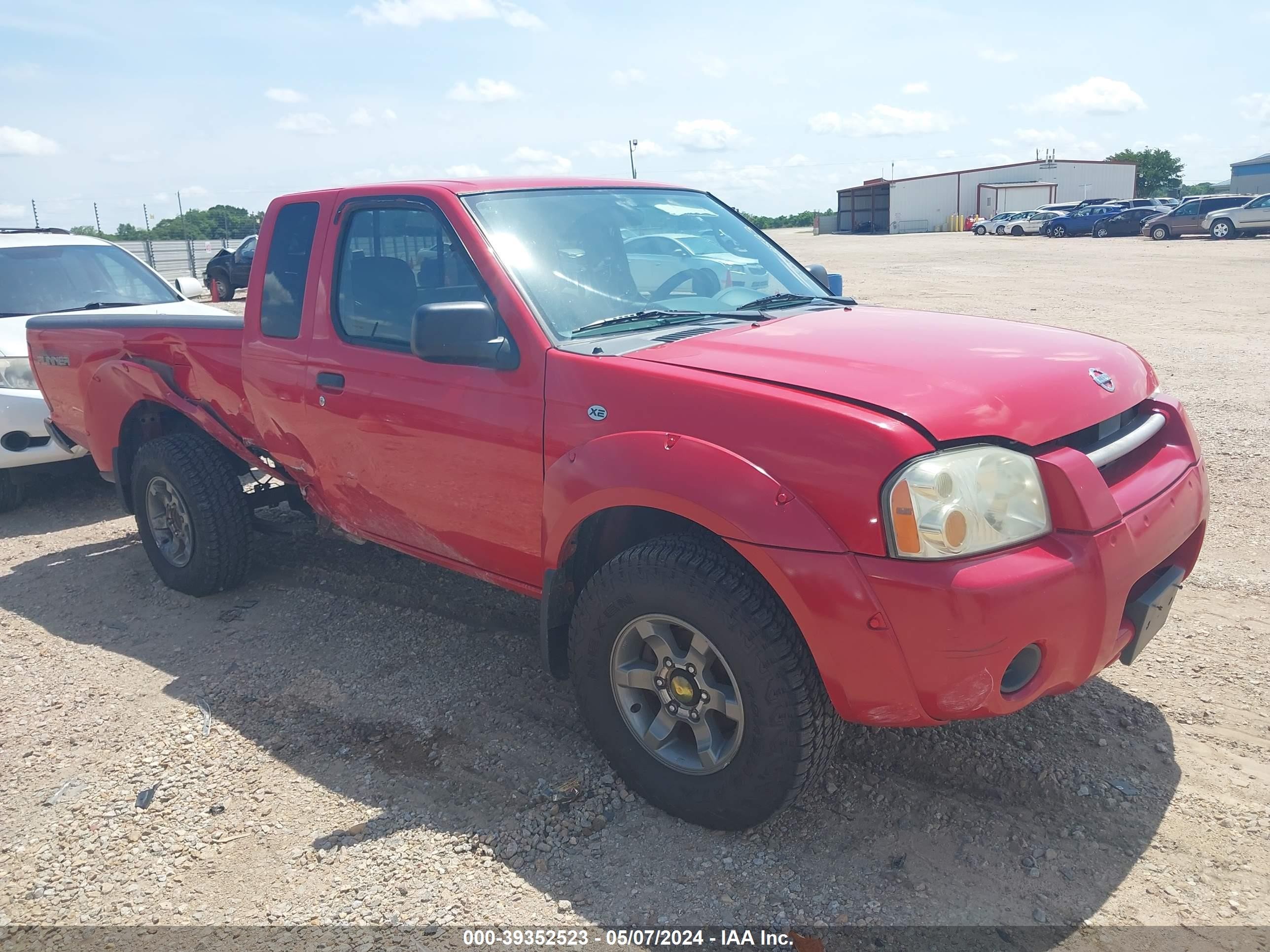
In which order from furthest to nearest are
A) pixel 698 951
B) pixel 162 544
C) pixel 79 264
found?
1. pixel 79 264
2. pixel 162 544
3. pixel 698 951

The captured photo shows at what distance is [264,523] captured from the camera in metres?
5.28

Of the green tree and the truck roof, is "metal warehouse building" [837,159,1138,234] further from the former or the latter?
the truck roof

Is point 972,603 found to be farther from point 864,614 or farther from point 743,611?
point 743,611

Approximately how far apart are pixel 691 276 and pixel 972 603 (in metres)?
1.95

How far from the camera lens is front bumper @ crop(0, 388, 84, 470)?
6.61m

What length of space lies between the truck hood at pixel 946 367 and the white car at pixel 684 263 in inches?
19.3

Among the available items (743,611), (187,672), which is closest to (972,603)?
(743,611)

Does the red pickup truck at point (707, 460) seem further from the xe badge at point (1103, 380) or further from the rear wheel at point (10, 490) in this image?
the rear wheel at point (10, 490)

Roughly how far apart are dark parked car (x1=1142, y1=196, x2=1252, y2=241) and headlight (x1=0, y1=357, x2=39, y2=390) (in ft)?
122

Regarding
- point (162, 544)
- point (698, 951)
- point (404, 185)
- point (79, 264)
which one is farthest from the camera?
point (79, 264)

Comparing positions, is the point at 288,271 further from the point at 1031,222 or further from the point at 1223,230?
the point at 1031,222

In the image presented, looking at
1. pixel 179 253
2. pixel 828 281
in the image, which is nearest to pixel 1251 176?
pixel 179 253

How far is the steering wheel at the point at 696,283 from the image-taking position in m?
3.71

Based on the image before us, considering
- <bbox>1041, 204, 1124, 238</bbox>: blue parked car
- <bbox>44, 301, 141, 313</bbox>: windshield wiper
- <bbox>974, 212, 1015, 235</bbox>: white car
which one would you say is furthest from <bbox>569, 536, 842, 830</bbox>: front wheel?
<bbox>974, 212, 1015, 235</bbox>: white car
